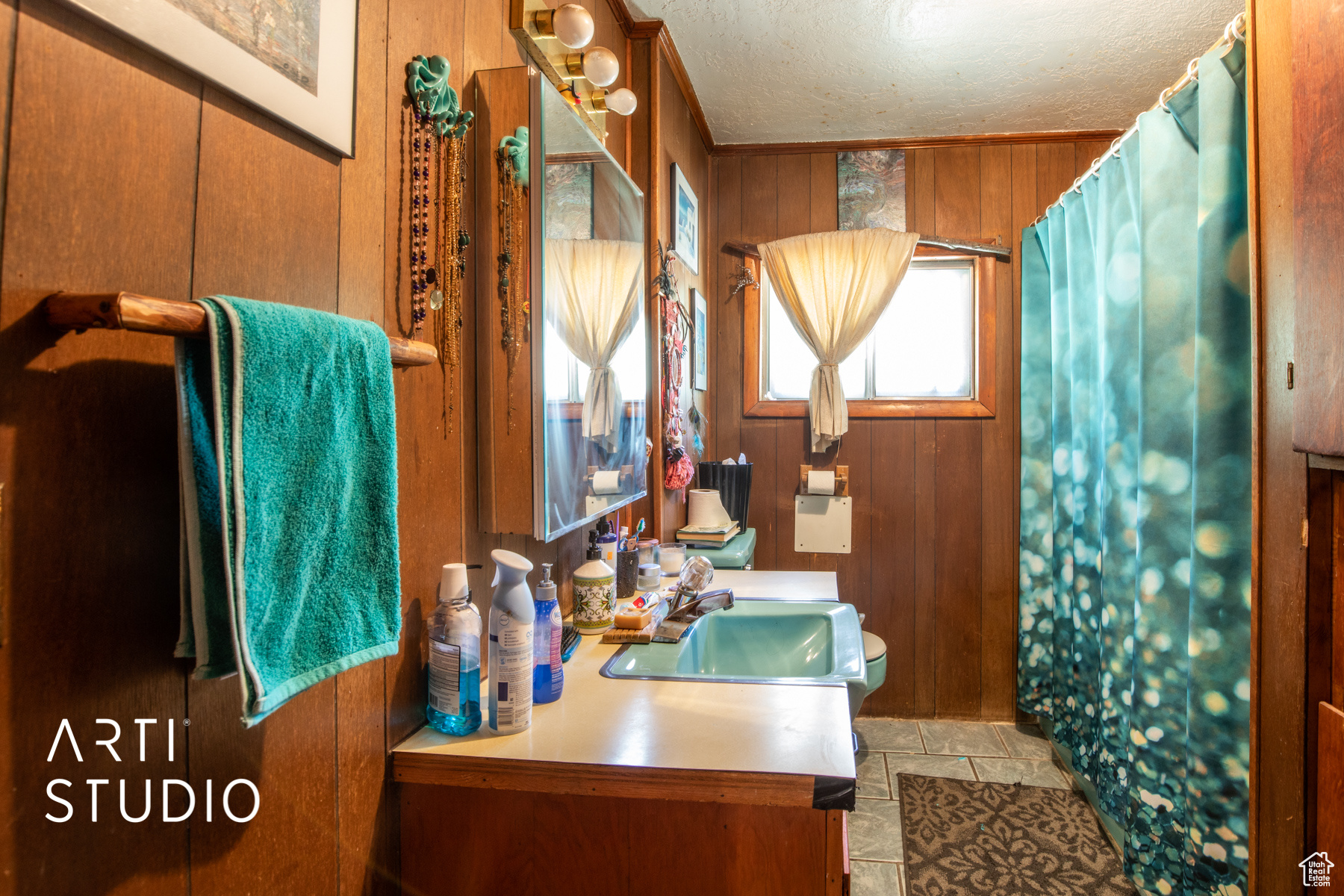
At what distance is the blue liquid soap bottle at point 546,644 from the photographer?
1.05m

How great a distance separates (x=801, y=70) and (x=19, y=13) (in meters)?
2.19

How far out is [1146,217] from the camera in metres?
1.67

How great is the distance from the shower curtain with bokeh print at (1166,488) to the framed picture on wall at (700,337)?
1218mm

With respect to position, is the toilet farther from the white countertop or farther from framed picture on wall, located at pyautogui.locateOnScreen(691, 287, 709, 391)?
framed picture on wall, located at pyautogui.locateOnScreen(691, 287, 709, 391)

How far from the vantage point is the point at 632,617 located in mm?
1402

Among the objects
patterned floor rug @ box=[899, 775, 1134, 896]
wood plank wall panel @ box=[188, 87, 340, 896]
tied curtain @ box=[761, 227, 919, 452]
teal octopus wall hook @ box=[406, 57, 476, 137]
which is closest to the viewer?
wood plank wall panel @ box=[188, 87, 340, 896]

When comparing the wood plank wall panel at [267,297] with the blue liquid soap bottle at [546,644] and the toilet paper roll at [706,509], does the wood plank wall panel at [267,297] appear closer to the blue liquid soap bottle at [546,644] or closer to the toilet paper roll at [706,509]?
the blue liquid soap bottle at [546,644]

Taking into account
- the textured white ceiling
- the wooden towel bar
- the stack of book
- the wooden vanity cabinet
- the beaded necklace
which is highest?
the textured white ceiling

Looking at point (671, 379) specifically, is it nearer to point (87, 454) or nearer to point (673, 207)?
point (673, 207)

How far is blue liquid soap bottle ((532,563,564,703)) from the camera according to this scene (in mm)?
1054

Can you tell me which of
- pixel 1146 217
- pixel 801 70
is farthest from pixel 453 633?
pixel 801 70

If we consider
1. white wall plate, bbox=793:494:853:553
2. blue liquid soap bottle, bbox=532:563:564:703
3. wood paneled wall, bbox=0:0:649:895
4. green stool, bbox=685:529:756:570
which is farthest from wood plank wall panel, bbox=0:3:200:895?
white wall plate, bbox=793:494:853:553

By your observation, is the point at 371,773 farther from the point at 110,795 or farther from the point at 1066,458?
the point at 1066,458

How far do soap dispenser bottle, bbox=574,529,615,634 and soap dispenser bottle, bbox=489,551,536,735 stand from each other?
0.44m
